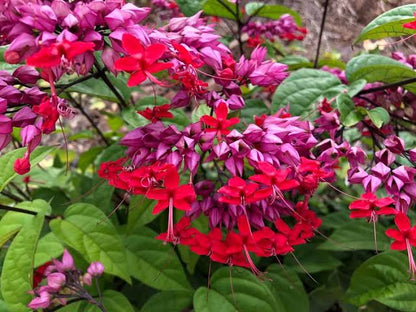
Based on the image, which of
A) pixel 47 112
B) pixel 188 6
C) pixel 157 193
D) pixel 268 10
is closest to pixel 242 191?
pixel 157 193

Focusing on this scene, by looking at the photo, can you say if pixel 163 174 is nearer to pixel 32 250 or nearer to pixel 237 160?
pixel 237 160

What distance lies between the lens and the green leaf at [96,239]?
115cm

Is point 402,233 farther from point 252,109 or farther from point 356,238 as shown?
point 252,109

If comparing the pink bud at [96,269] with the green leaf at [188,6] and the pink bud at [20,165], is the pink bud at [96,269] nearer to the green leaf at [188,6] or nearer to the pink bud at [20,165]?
the pink bud at [20,165]

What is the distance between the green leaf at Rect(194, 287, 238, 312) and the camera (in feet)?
3.90

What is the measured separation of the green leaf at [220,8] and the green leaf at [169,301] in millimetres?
1133

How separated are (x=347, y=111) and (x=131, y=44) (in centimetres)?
70

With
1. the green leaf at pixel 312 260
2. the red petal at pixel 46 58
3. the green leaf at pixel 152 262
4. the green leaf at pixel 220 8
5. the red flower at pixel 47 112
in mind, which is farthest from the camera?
the green leaf at pixel 220 8

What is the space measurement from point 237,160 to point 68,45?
16.0 inches

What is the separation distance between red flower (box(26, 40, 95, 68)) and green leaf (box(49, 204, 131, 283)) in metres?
0.52

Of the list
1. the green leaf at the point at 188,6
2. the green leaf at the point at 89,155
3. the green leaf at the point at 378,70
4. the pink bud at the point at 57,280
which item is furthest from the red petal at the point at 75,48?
the green leaf at the point at 89,155

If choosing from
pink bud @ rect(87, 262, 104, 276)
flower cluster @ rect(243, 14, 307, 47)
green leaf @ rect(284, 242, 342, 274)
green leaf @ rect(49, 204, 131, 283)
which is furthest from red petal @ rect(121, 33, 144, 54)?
flower cluster @ rect(243, 14, 307, 47)

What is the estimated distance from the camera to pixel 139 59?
2.52 feet

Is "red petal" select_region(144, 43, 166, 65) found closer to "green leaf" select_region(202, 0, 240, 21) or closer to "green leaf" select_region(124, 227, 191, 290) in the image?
"green leaf" select_region(124, 227, 191, 290)
